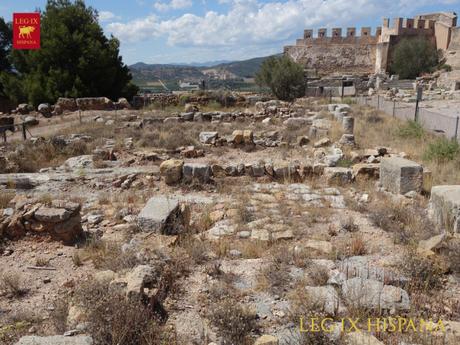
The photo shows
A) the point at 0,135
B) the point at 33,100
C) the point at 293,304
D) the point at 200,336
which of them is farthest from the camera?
the point at 33,100

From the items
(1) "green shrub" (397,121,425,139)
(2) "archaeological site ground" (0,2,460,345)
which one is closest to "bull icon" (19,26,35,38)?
(2) "archaeological site ground" (0,2,460,345)

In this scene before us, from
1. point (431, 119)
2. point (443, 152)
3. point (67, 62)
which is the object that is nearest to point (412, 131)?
point (431, 119)

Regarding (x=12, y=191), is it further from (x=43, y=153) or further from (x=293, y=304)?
(x=293, y=304)

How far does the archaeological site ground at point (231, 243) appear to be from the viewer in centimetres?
307

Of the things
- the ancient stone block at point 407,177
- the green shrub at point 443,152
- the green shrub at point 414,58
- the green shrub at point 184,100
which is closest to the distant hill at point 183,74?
the green shrub at point 414,58

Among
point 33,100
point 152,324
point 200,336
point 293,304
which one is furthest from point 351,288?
point 33,100

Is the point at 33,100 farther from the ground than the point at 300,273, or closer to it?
farther from the ground

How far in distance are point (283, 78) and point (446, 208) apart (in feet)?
68.4

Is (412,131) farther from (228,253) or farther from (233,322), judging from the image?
(233,322)

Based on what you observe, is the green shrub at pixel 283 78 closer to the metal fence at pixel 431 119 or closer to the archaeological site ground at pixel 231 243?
the metal fence at pixel 431 119

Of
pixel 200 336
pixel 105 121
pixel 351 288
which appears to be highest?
pixel 105 121

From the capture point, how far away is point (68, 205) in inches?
203

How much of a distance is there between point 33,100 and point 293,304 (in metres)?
21.5

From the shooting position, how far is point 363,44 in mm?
42750
